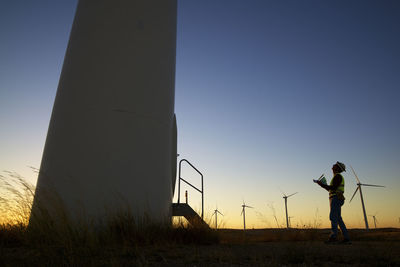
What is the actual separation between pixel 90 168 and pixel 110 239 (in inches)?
44.6

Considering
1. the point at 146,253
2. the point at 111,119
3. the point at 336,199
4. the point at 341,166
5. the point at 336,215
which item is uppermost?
the point at 111,119

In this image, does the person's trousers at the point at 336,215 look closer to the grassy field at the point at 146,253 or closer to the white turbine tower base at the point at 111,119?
the grassy field at the point at 146,253

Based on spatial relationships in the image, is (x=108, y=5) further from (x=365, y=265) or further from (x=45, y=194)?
(x=365, y=265)

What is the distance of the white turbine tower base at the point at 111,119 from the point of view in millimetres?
4059

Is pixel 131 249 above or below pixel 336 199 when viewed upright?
below

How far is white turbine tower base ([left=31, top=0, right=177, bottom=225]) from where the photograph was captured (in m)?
4.06

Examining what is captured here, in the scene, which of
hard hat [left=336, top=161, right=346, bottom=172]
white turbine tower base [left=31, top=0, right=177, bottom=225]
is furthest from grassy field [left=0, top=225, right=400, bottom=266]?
hard hat [left=336, top=161, right=346, bottom=172]

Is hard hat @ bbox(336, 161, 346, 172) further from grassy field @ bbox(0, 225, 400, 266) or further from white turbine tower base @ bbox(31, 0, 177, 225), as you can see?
white turbine tower base @ bbox(31, 0, 177, 225)

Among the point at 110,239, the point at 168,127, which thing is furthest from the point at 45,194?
the point at 168,127

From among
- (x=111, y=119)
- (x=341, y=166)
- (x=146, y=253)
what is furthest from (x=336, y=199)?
(x=111, y=119)

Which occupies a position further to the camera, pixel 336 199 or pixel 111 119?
pixel 336 199

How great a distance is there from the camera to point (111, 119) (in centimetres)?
435

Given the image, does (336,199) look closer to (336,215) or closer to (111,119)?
(336,215)

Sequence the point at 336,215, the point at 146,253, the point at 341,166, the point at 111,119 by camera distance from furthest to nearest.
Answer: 1. the point at 341,166
2. the point at 336,215
3. the point at 111,119
4. the point at 146,253
